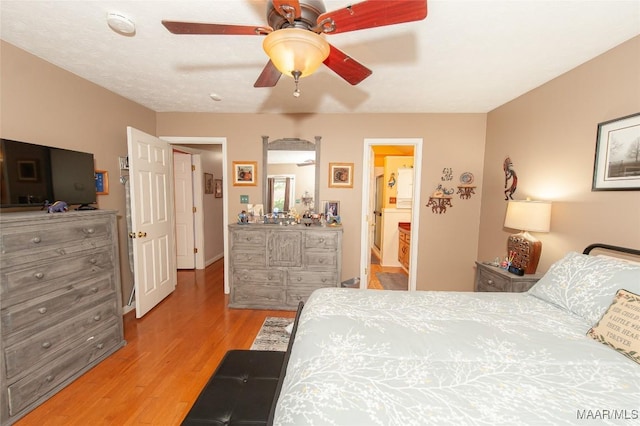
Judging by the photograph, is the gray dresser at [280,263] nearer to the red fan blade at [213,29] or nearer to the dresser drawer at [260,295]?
the dresser drawer at [260,295]

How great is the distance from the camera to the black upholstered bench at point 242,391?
112cm

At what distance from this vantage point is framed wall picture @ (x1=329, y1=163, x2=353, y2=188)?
133 inches

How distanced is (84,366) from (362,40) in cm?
330

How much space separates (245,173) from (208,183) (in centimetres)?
185

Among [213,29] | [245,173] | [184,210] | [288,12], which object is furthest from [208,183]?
[288,12]

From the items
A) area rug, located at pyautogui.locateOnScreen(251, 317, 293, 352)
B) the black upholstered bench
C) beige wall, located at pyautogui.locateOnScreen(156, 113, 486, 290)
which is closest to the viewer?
the black upholstered bench

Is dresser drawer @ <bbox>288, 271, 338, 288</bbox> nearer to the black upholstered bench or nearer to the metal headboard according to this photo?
the black upholstered bench

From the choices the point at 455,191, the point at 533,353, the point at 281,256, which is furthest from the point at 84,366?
the point at 455,191

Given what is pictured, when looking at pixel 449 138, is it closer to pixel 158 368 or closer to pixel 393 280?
pixel 393 280

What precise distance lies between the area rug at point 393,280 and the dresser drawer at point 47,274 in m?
3.52

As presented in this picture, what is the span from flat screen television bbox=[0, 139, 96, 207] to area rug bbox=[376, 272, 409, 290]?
3.87 m

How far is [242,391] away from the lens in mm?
1295

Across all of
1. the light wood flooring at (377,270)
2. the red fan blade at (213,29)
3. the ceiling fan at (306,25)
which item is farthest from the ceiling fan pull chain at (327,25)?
the light wood flooring at (377,270)

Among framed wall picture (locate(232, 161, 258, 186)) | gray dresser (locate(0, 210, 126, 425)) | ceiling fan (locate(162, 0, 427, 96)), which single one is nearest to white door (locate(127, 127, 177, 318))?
gray dresser (locate(0, 210, 126, 425))
